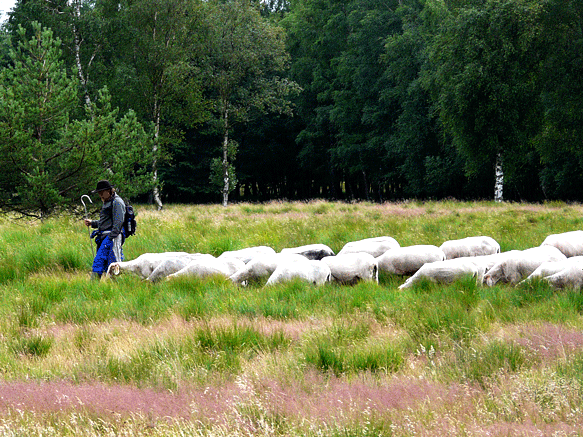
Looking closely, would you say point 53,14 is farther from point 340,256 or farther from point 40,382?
point 40,382

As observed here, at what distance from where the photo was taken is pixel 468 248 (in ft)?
39.7

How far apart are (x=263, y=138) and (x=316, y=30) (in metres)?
11.2

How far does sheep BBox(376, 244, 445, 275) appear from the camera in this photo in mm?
10836

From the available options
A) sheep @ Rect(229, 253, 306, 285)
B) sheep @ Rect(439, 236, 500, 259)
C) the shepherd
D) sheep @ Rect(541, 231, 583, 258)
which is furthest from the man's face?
sheep @ Rect(541, 231, 583, 258)

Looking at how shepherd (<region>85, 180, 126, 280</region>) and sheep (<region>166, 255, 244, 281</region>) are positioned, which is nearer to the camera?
sheep (<region>166, 255, 244, 281</region>)

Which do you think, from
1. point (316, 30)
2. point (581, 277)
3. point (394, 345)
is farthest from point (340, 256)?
point (316, 30)

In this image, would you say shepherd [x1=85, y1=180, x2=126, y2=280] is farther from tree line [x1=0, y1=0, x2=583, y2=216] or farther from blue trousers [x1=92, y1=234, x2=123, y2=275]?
tree line [x1=0, y1=0, x2=583, y2=216]

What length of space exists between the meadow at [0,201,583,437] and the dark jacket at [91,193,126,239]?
88 centimetres

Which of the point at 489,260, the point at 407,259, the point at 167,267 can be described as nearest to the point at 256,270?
the point at 167,267

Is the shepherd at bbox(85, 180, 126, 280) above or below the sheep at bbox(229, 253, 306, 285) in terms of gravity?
above

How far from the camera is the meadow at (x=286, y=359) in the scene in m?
4.11

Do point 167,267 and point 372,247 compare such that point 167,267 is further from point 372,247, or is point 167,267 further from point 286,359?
point 286,359

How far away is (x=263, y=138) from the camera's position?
191ft

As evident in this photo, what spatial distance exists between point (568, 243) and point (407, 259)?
3.24 meters
